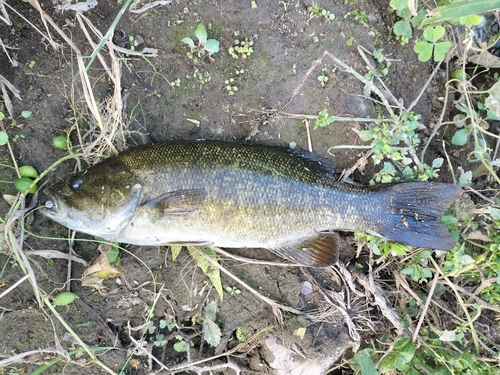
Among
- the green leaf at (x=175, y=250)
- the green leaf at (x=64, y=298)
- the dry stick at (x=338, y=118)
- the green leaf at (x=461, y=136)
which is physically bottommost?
the green leaf at (x=64, y=298)

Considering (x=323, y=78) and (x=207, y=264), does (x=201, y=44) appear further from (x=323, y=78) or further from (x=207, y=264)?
(x=207, y=264)

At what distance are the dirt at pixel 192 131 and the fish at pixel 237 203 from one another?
0.98ft

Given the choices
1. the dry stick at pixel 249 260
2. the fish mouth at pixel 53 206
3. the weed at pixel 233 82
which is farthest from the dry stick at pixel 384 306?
the fish mouth at pixel 53 206

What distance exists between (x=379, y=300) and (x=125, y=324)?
210cm

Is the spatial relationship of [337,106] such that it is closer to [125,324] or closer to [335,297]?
[335,297]

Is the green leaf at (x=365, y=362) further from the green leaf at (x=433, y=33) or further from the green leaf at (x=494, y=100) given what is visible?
the green leaf at (x=433, y=33)

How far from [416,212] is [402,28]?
1523 millimetres

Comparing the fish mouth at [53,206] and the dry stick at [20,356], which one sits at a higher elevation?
the fish mouth at [53,206]

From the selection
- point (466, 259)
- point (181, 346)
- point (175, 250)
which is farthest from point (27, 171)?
point (466, 259)

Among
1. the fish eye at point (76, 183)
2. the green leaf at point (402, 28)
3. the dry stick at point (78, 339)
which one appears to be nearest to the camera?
the fish eye at point (76, 183)

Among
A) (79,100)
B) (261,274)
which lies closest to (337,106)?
(261,274)

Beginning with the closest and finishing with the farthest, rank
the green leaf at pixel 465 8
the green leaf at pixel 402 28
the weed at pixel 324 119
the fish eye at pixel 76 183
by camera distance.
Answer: the green leaf at pixel 465 8, the fish eye at pixel 76 183, the weed at pixel 324 119, the green leaf at pixel 402 28

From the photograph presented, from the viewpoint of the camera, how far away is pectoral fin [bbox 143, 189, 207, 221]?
2879 millimetres

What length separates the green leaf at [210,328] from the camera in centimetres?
325
